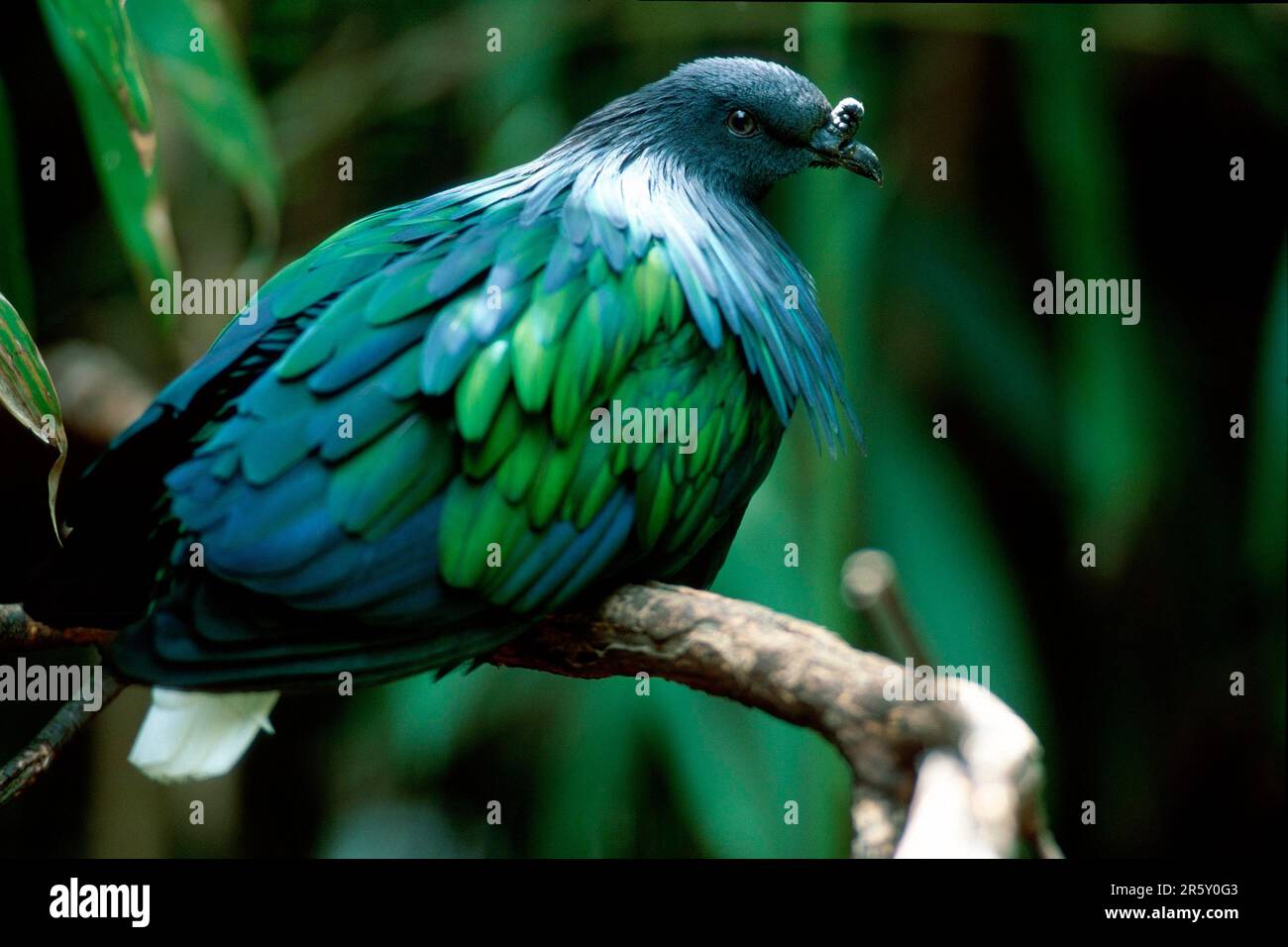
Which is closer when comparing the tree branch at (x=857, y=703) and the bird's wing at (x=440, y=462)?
the tree branch at (x=857, y=703)

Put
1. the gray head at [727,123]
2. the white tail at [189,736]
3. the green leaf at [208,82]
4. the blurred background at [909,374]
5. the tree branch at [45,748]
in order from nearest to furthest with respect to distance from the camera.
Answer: the tree branch at [45,748] < the white tail at [189,736] < the gray head at [727,123] < the green leaf at [208,82] < the blurred background at [909,374]

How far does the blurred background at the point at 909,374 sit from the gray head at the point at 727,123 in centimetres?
120

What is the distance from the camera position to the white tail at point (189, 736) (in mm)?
2133

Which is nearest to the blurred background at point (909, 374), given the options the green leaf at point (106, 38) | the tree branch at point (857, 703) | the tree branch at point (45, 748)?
the green leaf at point (106, 38)

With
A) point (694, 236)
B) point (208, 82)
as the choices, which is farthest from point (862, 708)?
point (208, 82)

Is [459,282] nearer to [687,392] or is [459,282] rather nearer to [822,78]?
[687,392]

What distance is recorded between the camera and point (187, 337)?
13.6ft

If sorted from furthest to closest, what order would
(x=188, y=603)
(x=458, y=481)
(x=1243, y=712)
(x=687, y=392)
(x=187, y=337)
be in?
1. (x=1243, y=712)
2. (x=187, y=337)
3. (x=687, y=392)
4. (x=458, y=481)
5. (x=188, y=603)

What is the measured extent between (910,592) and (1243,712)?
1325mm

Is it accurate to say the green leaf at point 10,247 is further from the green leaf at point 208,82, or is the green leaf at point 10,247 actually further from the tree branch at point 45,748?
the tree branch at point 45,748

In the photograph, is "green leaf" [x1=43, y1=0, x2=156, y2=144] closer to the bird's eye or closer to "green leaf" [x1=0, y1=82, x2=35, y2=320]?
"green leaf" [x1=0, y1=82, x2=35, y2=320]

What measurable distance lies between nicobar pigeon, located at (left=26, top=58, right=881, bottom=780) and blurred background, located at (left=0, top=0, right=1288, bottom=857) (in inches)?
58.6

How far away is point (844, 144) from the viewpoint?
2492mm

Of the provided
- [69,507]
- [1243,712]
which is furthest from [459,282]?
[1243,712]
